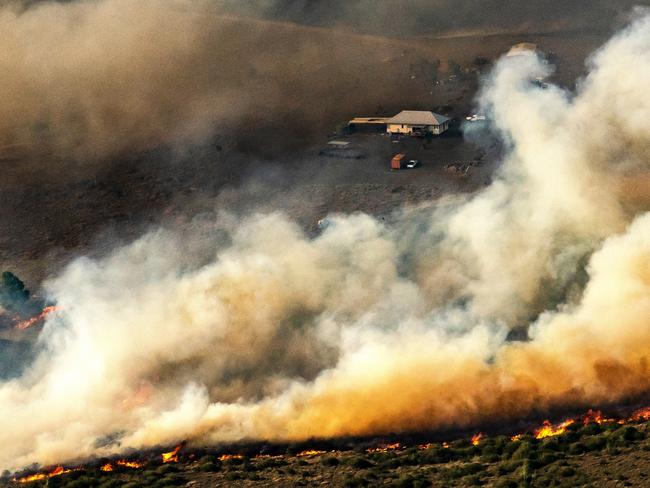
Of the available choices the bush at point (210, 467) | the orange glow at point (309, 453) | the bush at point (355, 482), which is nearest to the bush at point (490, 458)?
the bush at point (355, 482)

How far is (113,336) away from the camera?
199 feet

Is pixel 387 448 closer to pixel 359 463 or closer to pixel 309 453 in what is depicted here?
pixel 359 463

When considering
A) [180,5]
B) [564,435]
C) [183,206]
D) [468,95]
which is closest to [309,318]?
[564,435]

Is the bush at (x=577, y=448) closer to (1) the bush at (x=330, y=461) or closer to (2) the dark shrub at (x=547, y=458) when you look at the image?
(2) the dark shrub at (x=547, y=458)

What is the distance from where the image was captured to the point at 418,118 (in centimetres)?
11175

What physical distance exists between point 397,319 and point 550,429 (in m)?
13.0

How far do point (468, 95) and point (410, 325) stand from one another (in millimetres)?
66234

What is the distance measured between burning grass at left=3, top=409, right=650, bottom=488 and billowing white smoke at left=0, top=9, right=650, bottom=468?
1632 millimetres

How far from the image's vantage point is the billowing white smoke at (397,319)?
54.8 meters

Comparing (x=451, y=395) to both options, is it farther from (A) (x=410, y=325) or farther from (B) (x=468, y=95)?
(B) (x=468, y=95)

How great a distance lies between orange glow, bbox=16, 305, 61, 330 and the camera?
236 ft

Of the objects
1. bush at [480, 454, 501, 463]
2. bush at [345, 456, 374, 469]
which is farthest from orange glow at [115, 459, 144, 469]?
bush at [480, 454, 501, 463]

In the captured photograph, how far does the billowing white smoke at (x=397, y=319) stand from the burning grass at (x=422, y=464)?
5.35 feet

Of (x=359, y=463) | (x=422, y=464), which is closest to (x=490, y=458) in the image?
(x=422, y=464)
